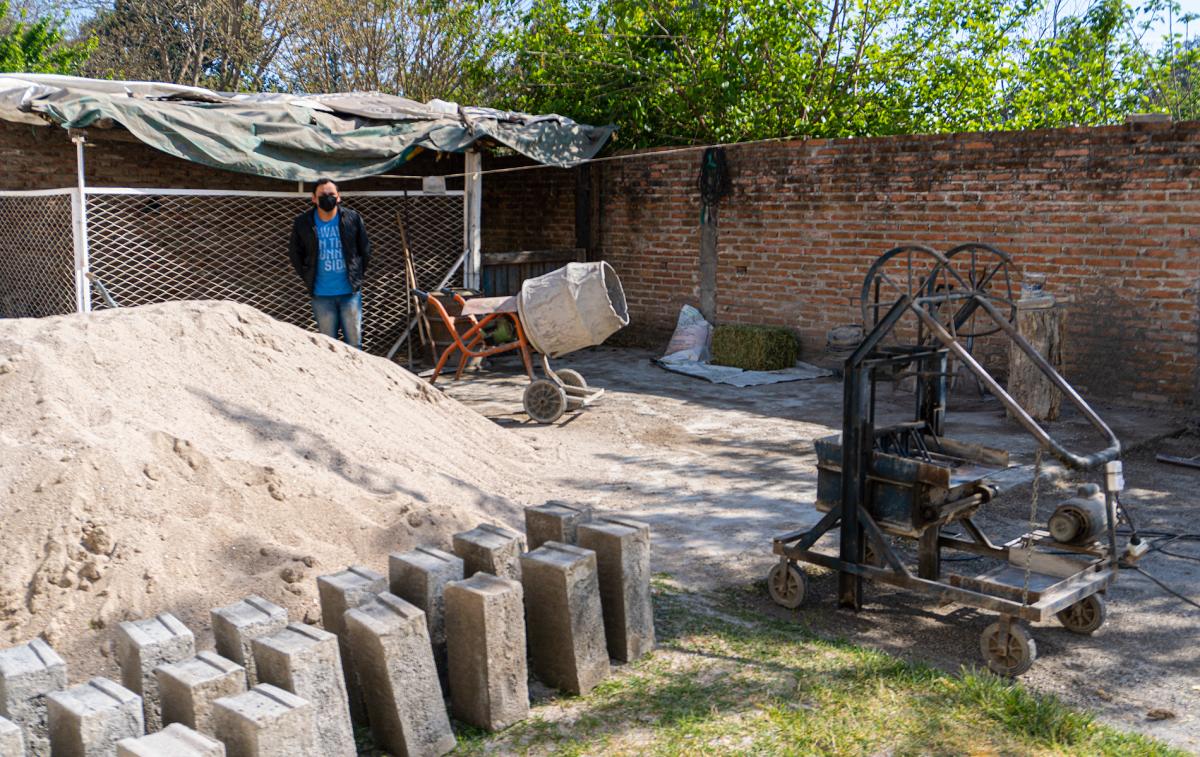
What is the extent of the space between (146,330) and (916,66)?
10.7 metres

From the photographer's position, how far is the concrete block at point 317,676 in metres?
3.17

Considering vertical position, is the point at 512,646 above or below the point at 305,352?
below

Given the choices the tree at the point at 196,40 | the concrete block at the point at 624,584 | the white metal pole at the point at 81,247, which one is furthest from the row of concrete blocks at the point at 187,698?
the tree at the point at 196,40

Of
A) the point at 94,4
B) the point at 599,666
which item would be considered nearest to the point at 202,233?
the point at 599,666

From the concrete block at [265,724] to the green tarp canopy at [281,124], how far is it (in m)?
7.01

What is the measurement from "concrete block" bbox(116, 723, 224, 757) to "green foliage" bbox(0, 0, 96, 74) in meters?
22.7

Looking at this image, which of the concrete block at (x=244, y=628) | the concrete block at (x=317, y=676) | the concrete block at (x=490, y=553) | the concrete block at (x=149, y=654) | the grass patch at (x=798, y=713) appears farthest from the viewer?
the concrete block at (x=490, y=553)

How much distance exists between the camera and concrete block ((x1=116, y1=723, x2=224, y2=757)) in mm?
2711

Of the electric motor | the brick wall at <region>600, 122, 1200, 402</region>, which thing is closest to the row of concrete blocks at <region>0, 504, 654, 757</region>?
the electric motor

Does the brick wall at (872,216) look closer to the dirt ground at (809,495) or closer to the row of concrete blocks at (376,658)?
the dirt ground at (809,495)

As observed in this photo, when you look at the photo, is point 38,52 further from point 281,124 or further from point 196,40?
point 281,124

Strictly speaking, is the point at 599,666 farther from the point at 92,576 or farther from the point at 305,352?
the point at 305,352

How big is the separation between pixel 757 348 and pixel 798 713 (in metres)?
8.01

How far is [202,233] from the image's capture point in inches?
438
